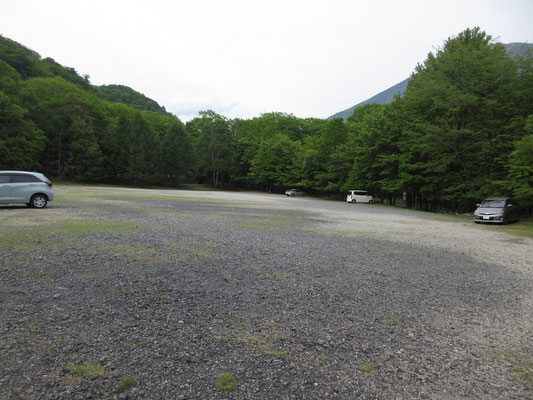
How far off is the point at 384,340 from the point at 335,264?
302cm

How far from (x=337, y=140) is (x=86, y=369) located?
46155mm

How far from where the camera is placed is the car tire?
12859mm

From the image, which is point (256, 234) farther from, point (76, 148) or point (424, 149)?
point (76, 148)

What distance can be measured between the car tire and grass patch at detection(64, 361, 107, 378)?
45.1ft

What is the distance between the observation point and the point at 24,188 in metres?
12.6

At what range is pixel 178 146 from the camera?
190 ft

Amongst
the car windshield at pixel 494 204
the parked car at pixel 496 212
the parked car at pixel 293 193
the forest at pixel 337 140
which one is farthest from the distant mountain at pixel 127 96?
the parked car at pixel 496 212

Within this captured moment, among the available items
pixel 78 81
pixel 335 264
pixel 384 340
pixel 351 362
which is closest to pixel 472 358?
pixel 384 340

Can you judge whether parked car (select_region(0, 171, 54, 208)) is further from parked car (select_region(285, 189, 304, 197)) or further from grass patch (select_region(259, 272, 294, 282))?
parked car (select_region(285, 189, 304, 197))

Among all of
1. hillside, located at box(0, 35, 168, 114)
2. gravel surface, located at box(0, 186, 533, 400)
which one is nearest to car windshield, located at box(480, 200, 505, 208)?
gravel surface, located at box(0, 186, 533, 400)

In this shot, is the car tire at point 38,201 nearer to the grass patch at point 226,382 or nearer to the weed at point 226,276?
the weed at point 226,276

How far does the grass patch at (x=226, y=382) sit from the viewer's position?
228cm

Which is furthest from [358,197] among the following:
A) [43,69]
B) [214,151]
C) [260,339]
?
[43,69]

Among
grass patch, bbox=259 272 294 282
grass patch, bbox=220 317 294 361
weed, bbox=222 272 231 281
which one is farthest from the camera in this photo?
grass patch, bbox=259 272 294 282
